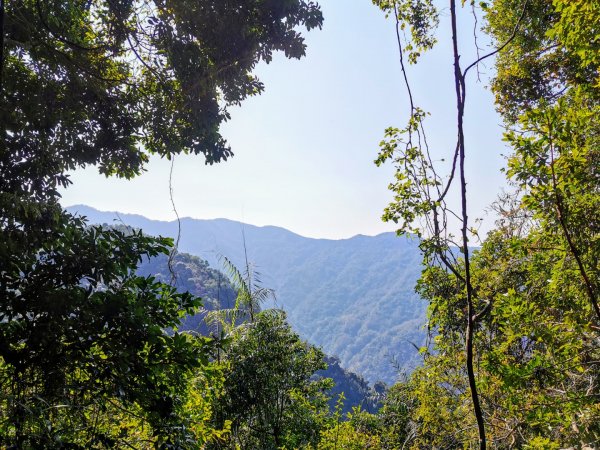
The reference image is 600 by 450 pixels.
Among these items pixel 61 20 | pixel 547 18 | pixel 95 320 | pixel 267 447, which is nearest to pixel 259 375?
pixel 267 447

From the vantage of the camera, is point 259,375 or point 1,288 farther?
point 259,375

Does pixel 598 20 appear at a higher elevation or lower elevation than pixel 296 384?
A: higher

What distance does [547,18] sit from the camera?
6.45 metres

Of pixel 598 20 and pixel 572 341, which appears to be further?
pixel 572 341

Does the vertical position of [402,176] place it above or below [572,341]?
above

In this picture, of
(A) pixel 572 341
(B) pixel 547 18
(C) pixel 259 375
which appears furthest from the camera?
Answer: (C) pixel 259 375

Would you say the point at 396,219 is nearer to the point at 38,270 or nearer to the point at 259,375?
the point at 38,270

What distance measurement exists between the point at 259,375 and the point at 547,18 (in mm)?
7858

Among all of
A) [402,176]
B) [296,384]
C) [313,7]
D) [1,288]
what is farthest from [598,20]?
[296,384]

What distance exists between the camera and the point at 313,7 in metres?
6.72

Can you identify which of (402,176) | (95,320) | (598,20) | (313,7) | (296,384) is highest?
(313,7)

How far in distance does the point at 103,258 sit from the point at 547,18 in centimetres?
723

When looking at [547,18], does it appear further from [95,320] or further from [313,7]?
[95,320]

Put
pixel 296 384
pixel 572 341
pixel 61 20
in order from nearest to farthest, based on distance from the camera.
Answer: pixel 572 341, pixel 61 20, pixel 296 384
